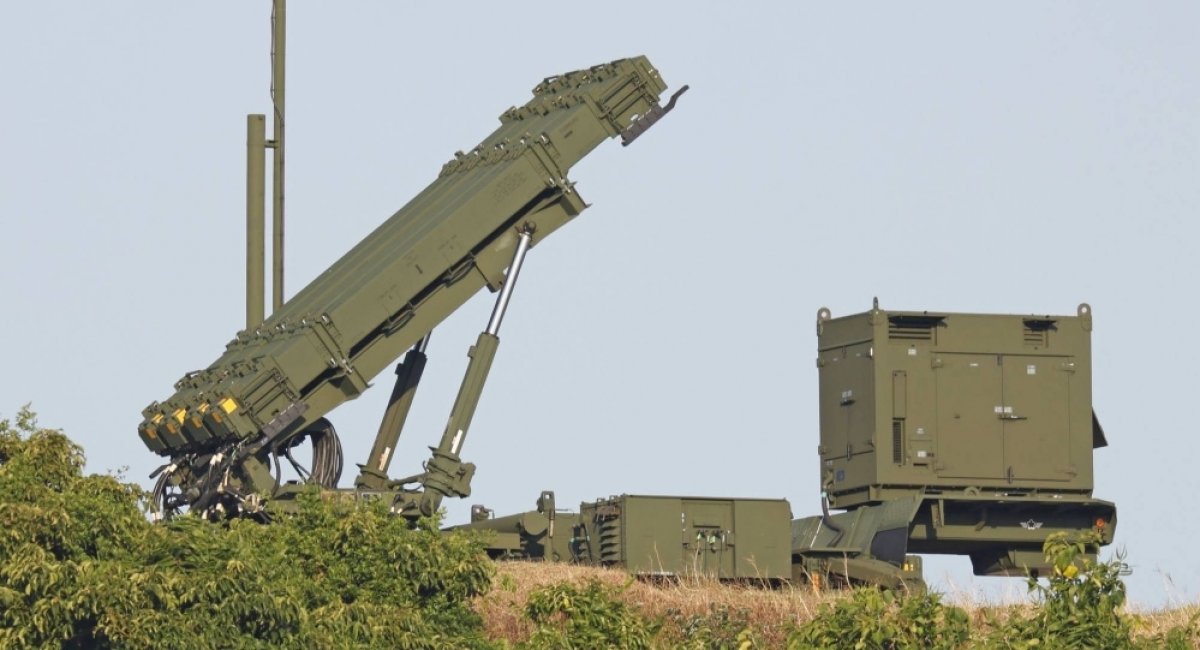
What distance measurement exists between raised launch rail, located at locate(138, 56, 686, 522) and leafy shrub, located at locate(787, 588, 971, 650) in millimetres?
9656

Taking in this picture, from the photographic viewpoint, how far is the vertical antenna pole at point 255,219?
1258 inches

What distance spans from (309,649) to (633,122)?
1065cm

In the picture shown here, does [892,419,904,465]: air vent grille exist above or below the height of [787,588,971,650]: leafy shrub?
above

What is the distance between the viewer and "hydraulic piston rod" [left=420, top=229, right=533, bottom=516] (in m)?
29.5

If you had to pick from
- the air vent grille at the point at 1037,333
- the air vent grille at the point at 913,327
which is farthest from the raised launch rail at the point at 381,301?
the air vent grille at the point at 1037,333

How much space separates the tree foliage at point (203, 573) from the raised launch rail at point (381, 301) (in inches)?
173

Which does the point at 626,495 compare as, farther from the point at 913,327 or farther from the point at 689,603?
the point at 913,327

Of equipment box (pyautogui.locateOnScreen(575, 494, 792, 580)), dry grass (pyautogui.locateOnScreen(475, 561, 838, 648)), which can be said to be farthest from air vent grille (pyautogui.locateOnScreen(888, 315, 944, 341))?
dry grass (pyautogui.locateOnScreen(475, 561, 838, 648))

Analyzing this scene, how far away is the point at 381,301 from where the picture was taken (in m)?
28.9

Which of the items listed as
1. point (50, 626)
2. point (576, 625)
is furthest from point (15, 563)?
point (576, 625)

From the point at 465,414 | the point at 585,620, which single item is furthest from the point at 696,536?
the point at 585,620

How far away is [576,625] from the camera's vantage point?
2155cm

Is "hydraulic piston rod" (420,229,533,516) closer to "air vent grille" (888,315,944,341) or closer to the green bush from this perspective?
"air vent grille" (888,315,944,341)

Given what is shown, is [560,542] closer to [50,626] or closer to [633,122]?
[633,122]
